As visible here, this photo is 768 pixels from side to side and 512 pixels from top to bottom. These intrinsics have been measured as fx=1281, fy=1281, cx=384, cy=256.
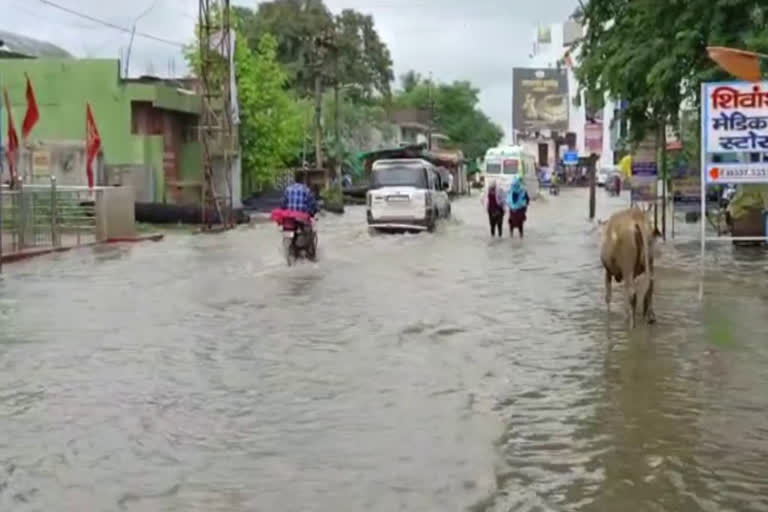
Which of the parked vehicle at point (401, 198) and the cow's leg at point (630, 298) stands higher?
the parked vehicle at point (401, 198)

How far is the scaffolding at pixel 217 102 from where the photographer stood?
41.2 meters

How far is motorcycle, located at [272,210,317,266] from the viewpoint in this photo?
22.2 meters

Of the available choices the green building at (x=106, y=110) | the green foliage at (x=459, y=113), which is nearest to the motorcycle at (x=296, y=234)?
the green building at (x=106, y=110)

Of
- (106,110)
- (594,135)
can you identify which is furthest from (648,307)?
(106,110)

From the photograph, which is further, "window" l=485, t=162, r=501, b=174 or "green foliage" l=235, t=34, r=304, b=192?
"window" l=485, t=162, r=501, b=174

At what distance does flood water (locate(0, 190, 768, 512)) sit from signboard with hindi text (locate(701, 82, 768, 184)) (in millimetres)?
1926

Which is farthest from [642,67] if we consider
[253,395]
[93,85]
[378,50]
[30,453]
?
[378,50]

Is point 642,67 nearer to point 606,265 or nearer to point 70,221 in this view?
point 606,265

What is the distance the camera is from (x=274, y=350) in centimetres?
1222

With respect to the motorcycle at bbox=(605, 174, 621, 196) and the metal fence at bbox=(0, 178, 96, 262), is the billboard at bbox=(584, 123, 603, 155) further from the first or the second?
the motorcycle at bbox=(605, 174, 621, 196)

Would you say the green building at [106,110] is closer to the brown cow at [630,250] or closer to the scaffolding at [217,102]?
the scaffolding at [217,102]

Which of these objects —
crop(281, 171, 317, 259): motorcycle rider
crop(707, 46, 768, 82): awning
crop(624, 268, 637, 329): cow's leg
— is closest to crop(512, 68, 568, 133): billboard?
crop(281, 171, 317, 259): motorcycle rider

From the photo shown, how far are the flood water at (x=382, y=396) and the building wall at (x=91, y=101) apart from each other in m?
24.5

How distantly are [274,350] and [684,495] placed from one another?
6081 mm
